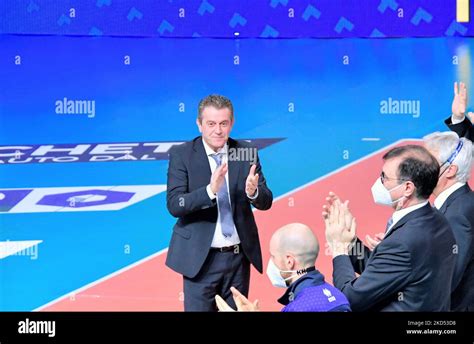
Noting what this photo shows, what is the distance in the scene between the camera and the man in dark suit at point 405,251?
13.4 feet

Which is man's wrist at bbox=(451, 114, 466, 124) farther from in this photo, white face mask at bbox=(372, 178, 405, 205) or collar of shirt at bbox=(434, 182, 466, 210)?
white face mask at bbox=(372, 178, 405, 205)

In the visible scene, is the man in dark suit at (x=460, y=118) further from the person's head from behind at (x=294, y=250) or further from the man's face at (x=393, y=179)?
the person's head from behind at (x=294, y=250)

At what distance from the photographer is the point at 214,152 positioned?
521cm

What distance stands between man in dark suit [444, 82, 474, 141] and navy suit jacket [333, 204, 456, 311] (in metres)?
1.32

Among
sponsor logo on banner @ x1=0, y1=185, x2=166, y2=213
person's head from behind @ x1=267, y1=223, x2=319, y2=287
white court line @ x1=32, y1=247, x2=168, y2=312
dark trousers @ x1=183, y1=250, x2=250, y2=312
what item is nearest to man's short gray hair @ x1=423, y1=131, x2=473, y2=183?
person's head from behind @ x1=267, y1=223, x2=319, y2=287

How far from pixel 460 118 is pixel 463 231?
1.08 m

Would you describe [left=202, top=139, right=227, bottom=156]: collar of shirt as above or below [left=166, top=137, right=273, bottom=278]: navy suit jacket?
above

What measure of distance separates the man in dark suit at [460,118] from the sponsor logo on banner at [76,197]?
73.9 inches

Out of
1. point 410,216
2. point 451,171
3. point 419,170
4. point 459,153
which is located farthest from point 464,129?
point 410,216

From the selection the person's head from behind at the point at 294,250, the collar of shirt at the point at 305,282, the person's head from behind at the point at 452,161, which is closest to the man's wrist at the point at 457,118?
the person's head from behind at the point at 452,161

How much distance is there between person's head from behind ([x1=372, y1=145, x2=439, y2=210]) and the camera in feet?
13.8

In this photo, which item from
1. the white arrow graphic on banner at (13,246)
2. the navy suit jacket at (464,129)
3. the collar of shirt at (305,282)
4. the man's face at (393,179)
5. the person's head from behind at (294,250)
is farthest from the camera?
the white arrow graphic on banner at (13,246)

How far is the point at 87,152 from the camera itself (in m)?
5.67
